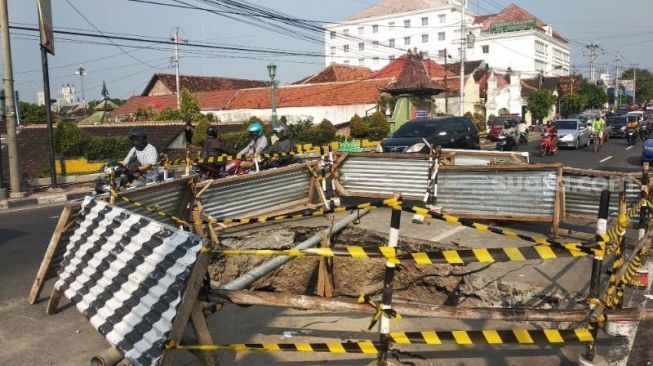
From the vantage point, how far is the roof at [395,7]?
78375 millimetres

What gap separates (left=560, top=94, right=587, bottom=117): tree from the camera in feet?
189

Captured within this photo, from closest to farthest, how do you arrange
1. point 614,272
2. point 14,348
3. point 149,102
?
→ point 614,272 < point 14,348 < point 149,102

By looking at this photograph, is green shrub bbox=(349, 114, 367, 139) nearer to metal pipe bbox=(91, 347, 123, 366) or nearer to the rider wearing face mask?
the rider wearing face mask

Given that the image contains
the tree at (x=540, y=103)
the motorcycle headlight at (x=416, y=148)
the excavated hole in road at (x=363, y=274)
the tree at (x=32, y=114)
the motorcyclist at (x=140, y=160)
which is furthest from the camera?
the tree at (x=540, y=103)

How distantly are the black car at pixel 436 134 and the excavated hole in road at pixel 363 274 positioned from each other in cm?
668

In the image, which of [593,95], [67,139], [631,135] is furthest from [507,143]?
[593,95]

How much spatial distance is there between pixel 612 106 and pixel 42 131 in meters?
89.3

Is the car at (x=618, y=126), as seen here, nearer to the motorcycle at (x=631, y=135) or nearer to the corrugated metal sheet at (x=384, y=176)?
the motorcycle at (x=631, y=135)

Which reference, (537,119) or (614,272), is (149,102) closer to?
(537,119)

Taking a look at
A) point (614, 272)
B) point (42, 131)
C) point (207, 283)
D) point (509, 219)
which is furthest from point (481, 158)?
point (42, 131)

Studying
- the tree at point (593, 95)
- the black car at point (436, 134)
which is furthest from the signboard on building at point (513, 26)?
the black car at point (436, 134)

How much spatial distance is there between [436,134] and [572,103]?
50370 mm

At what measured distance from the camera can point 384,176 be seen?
824cm

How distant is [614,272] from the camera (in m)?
3.77
